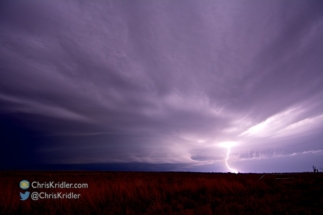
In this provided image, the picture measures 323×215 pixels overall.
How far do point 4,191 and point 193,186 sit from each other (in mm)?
11077

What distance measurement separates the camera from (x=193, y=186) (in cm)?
1327

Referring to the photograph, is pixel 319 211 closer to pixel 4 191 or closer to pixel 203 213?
pixel 203 213

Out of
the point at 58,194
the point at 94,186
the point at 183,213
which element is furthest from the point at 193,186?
the point at 58,194

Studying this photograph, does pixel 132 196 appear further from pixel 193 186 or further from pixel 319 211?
pixel 319 211

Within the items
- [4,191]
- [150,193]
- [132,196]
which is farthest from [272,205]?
[4,191]

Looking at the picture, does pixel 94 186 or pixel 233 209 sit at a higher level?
pixel 94 186

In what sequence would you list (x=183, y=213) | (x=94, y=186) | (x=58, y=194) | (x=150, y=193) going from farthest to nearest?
(x=150, y=193)
(x=94, y=186)
(x=58, y=194)
(x=183, y=213)

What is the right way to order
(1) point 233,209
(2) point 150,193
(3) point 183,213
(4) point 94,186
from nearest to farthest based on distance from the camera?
(3) point 183,213
(1) point 233,209
(4) point 94,186
(2) point 150,193

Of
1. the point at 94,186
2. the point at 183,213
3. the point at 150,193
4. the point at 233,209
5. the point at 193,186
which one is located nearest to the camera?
the point at 183,213

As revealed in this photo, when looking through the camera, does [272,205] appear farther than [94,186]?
No

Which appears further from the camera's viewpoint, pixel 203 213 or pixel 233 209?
pixel 233 209

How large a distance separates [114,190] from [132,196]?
1.23m

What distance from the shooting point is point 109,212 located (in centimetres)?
838

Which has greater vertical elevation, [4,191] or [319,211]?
[4,191]
